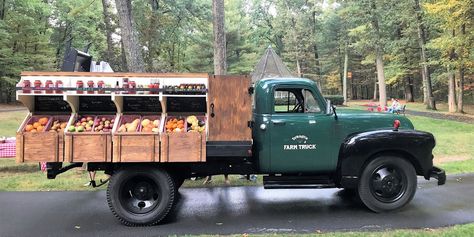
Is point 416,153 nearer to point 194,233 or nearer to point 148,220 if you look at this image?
point 194,233

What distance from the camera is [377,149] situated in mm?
6543

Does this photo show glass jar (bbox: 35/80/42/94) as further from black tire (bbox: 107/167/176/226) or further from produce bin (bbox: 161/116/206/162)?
produce bin (bbox: 161/116/206/162)

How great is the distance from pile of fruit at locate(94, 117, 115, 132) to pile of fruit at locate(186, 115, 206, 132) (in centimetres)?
110

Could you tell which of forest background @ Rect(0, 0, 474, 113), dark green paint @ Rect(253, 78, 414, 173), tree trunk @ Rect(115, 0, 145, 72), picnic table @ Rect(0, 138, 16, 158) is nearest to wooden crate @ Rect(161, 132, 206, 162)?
dark green paint @ Rect(253, 78, 414, 173)

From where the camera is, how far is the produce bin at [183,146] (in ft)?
19.7

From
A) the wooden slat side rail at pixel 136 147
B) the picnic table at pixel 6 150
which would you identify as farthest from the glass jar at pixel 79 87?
the picnic table at pixel 6 150

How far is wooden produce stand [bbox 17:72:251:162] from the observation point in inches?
233

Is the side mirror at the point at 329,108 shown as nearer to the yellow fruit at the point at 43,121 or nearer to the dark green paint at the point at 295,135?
the dark green paint at the point at 295,135

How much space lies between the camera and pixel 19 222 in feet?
→ 20.5

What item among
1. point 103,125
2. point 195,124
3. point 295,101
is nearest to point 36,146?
point 103,125

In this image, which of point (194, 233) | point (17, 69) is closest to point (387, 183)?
point (194, 233)

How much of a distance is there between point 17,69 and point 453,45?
37646mm

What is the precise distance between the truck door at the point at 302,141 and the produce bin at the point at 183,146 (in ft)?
3.62

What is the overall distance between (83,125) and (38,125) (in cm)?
64
